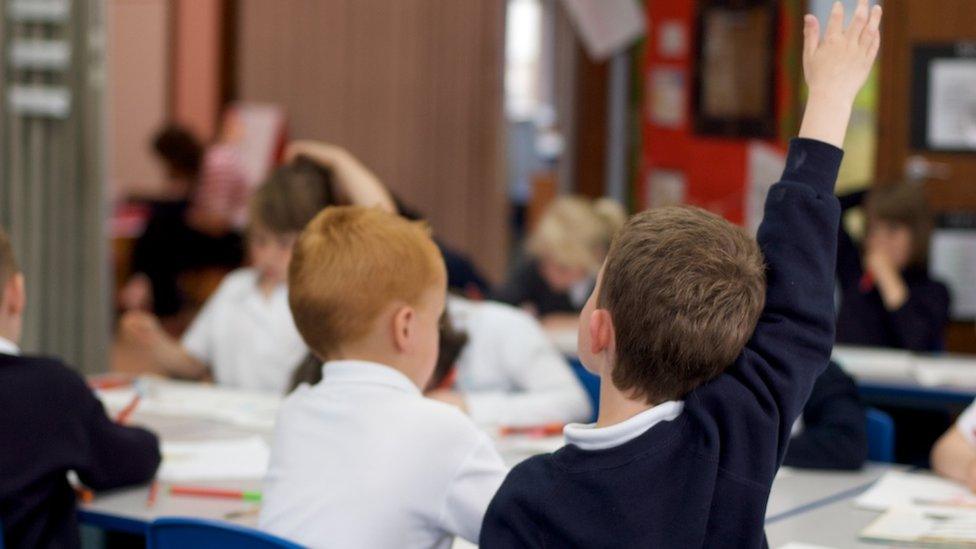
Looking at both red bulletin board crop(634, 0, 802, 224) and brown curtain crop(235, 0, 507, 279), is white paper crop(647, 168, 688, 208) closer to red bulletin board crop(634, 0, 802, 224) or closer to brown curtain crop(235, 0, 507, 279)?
red bulletin board crop(634, 0, 802, 224)

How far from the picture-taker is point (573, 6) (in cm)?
812

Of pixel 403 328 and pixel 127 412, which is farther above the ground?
pixel 403 328

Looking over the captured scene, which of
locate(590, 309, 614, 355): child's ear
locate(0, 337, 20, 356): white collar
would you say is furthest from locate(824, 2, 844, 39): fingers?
locate(0, 337, 20, 356): white collar

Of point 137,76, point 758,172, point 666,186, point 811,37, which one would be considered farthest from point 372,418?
point 137,76

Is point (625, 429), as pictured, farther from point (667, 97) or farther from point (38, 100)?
point (667, 97)

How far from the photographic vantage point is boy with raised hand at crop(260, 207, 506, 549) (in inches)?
75.0

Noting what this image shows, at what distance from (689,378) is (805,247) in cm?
22

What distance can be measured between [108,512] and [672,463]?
1274 millimetres

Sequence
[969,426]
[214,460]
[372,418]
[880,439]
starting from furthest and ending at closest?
[880,439]
[214,460]
[969,426]
[372,418]

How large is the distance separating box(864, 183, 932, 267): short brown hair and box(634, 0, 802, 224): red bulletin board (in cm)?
190

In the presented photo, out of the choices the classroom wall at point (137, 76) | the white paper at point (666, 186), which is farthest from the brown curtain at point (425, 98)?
the classroom wall at point (137, 76)

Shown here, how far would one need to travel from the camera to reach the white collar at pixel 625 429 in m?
1.53

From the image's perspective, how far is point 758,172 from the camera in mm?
7098

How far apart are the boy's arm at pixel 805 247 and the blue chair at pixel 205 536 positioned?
24.5 inches
